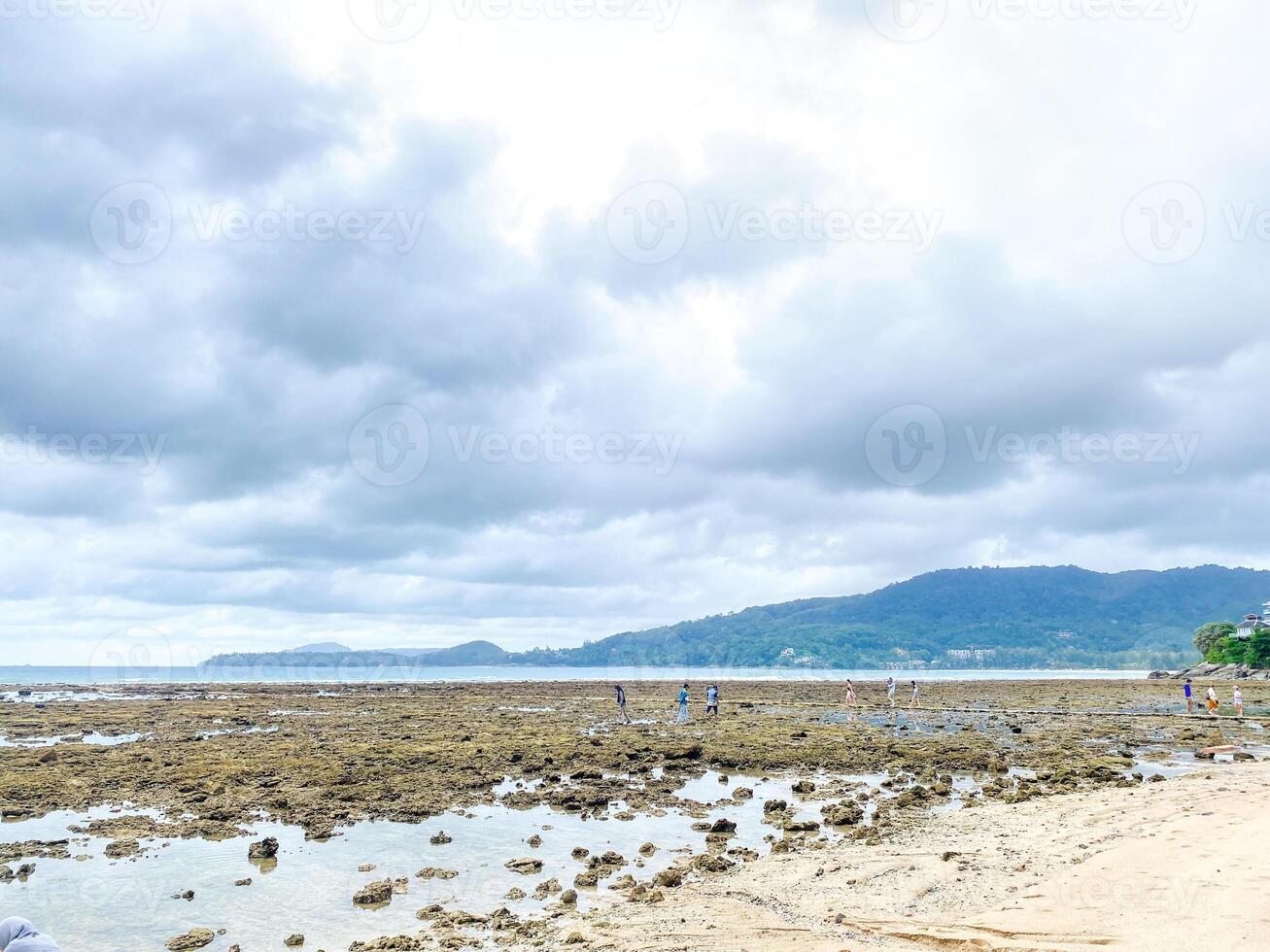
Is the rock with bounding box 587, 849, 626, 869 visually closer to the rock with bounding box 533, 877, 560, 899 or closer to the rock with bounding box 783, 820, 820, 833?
the rock with bounding box 533, 877, 560, 899

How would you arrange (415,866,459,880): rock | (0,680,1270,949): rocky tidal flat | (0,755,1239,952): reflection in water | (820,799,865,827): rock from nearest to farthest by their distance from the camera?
(0,755,1239,952): reflection in water < (0,680,1270,949): rocky tidal flat < (415,866,459,880): rock < (820,799,865,827): rock

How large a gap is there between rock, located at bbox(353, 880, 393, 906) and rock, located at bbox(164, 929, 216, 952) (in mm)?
2061

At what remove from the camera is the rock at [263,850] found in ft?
48.0

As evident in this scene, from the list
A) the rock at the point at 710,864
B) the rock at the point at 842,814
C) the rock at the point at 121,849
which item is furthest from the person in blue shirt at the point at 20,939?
the rock at the point at 842,814

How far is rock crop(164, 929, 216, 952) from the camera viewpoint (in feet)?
34.6

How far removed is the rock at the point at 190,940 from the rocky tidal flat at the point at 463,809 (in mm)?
36

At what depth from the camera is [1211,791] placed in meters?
17.7

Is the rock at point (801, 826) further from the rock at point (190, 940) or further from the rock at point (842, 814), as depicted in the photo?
the rock at point (190, 940)

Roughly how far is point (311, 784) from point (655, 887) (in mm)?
13546

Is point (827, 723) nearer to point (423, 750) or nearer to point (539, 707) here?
point (423, 750)

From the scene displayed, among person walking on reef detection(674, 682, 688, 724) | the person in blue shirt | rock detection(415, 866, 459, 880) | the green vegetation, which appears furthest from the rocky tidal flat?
the green vegetation

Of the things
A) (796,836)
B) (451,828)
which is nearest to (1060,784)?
(796,836)

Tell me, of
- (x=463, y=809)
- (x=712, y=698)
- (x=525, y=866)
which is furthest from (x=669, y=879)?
(x=712, y=698)

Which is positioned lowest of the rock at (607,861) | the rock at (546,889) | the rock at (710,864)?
the rock at (607,861)
